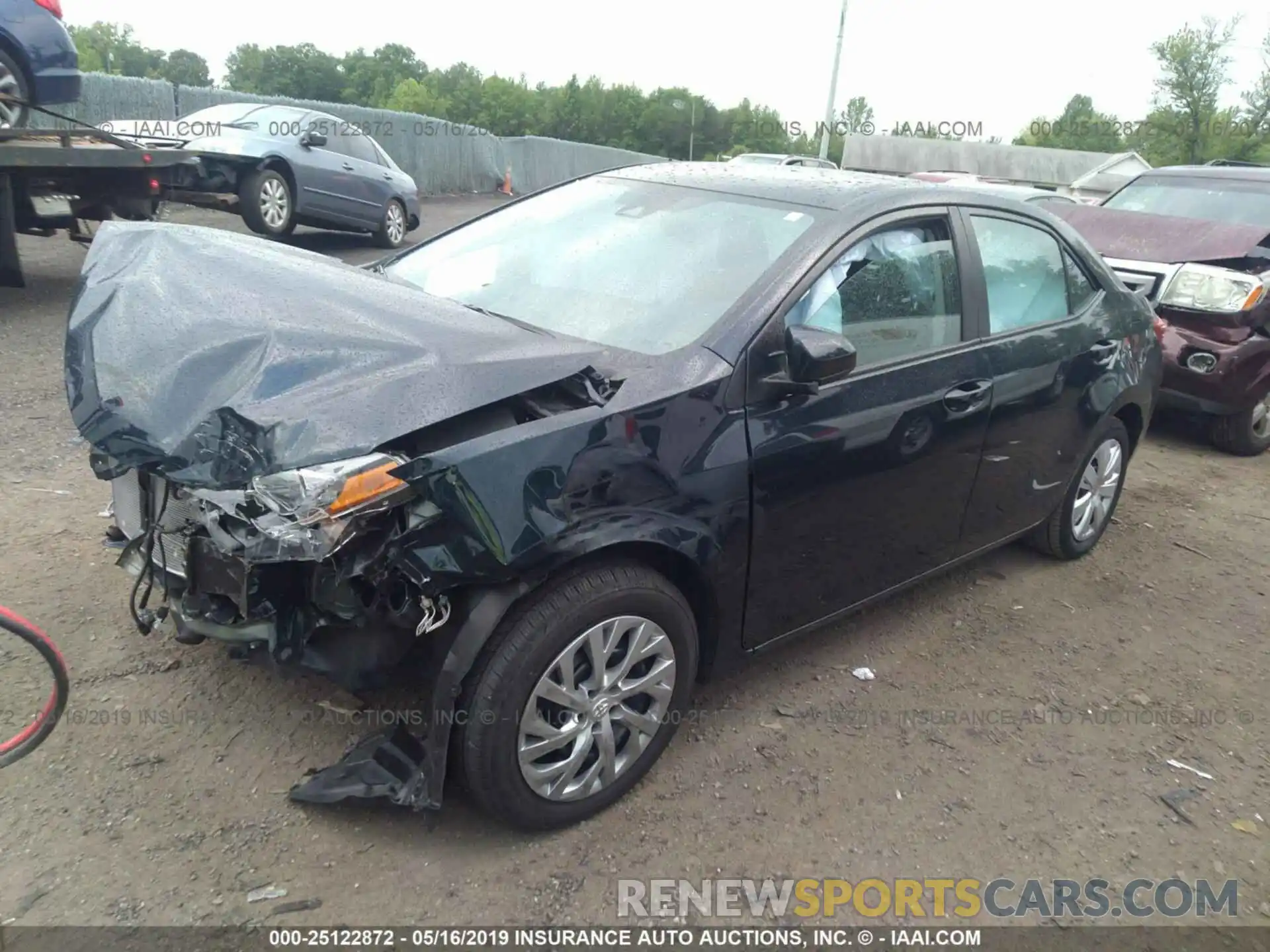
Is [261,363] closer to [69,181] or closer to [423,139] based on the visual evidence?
[69,181]

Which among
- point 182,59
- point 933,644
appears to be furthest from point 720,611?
point 182,59

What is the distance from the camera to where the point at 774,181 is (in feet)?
11.7

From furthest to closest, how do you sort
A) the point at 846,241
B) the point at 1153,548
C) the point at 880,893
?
1. the point at 1153,548
2. the point at 846,241
3. the point at 880,893

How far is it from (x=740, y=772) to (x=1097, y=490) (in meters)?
2.68

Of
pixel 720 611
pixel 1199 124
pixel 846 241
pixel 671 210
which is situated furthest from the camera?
pixel 1199 124

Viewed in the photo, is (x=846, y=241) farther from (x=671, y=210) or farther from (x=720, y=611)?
(x=720, y=611)

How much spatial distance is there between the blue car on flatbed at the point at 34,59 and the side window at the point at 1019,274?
22.8 feet

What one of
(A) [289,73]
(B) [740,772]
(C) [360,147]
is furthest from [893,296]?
(A) [289,73]

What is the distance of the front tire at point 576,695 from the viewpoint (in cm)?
241

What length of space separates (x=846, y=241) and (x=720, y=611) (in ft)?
4.15

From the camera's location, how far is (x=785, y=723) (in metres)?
3.28

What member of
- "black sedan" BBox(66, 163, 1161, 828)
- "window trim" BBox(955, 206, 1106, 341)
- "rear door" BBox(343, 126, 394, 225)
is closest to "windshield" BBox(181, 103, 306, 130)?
"rear door" BBox(343, 126, 394, 225)

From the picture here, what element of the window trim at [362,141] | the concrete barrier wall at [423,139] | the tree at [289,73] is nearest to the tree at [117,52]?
the tree at [289,73]

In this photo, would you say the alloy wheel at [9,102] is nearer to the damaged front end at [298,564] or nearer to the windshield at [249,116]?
the windshield at [249,116]
